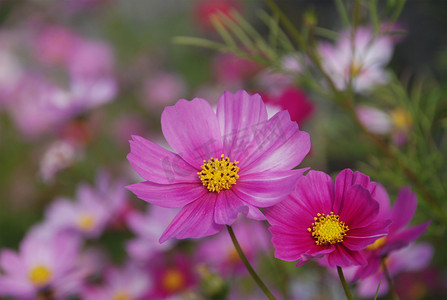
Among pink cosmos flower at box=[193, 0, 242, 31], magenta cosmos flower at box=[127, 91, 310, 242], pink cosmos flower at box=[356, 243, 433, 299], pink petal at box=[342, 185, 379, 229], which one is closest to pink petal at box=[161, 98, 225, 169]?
magenta cosmos flower at box=[127, 91, 310, 242]

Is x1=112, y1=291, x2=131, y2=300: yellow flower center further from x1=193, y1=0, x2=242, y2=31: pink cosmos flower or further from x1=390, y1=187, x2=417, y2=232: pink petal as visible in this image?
x1=193, y1=0, x2=242, y2=31: pink cosmos flower

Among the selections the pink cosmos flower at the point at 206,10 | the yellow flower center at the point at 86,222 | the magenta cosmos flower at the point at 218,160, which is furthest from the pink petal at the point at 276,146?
the pink cosmos flower at the point at 206,10

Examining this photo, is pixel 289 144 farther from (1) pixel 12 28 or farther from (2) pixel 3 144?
(1) pixel 12 28

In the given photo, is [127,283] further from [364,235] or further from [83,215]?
[364,235]

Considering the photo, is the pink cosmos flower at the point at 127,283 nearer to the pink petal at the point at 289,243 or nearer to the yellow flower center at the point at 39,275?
the yellow flower center at the point at 39,275

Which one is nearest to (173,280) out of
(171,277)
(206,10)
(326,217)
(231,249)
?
(171,277)
